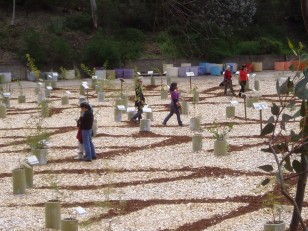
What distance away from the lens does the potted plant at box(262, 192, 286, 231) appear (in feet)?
31.7

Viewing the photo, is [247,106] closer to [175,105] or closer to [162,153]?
[175,105]

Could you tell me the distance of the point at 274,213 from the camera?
10.8 m

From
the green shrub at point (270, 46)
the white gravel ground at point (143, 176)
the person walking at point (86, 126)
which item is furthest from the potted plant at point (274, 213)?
the green shrub at point (270, 46)

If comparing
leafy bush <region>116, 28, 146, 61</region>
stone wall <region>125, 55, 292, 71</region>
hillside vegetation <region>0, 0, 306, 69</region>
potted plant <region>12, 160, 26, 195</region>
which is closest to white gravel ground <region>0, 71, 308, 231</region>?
potted plant <region>12, 160, 26, 195</region>

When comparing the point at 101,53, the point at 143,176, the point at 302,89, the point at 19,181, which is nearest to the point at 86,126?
the point at 143,176

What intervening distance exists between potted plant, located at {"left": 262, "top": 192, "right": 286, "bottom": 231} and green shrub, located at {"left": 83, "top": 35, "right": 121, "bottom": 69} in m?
28.4

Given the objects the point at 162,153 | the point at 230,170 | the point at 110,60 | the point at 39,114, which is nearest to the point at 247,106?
the point at 39,114

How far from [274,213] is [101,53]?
29287mm

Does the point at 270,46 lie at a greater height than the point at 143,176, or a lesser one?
greater

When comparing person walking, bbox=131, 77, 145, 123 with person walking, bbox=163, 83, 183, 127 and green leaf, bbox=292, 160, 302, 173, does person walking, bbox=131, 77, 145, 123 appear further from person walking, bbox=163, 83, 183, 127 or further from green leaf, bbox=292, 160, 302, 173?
green leaf, bbox=292, 160, 302, 173

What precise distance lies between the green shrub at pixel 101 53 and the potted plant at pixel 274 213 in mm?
28416

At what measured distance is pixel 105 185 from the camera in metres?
13.7

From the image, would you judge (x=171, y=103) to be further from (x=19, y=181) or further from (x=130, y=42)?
(x=130, y=42)

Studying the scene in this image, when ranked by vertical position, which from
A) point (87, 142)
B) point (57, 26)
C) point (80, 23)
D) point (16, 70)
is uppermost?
point (80, 23)
